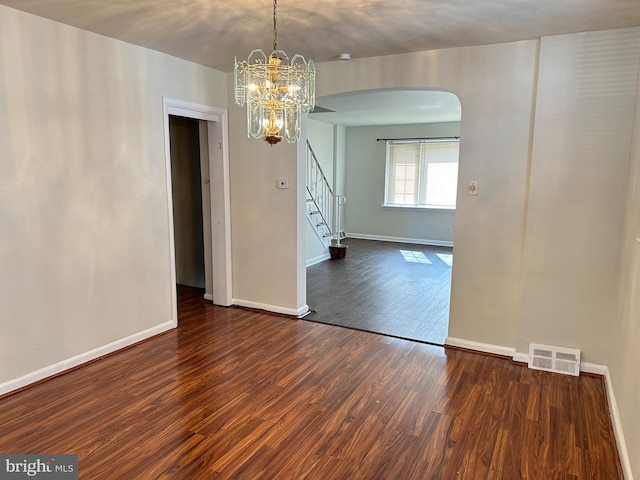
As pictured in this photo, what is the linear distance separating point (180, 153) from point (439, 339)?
3.80 m

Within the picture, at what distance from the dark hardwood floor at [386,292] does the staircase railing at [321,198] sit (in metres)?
0.72

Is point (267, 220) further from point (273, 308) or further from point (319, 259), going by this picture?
point (319, 259)

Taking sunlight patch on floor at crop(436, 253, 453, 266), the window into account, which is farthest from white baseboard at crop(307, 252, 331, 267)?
the window

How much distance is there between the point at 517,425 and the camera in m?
2.52

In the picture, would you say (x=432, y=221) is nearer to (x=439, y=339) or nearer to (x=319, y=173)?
(x=319, y=173)

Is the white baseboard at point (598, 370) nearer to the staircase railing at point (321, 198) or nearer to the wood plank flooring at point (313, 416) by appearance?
the wood plank flooring at point (313, 416)

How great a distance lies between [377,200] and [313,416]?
7105 mm

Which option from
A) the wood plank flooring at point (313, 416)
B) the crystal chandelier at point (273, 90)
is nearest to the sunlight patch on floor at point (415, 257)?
the wood plank flooring at point (313, 416)

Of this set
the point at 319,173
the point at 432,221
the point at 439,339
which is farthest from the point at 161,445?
the point at 432,221

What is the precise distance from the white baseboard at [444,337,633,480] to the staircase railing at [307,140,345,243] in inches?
157

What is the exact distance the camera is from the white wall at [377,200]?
28.5ft

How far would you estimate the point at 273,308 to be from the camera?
452 centimetres

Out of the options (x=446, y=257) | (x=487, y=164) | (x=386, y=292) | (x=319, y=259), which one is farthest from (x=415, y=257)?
(x=487, y=164)

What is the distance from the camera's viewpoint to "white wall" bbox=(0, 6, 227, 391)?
2766 millimetres
